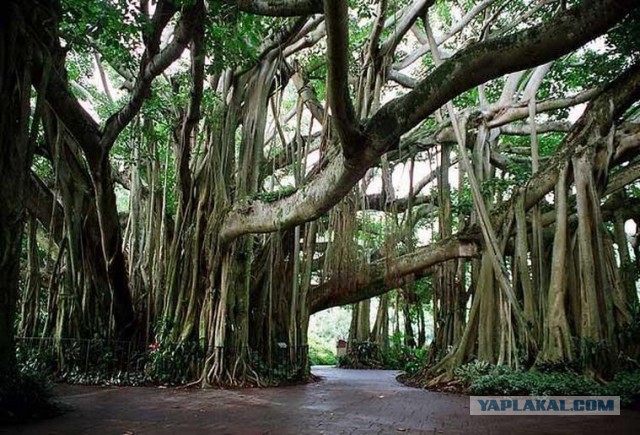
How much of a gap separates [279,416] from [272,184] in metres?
3.22

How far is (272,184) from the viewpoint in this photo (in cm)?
618

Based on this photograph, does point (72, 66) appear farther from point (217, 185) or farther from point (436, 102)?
point (436, 102)

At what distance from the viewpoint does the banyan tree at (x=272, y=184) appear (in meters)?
3.84

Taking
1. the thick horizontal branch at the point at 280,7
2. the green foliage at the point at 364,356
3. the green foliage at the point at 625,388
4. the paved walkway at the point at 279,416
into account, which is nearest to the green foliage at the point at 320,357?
the green foliage at the point at 364,356

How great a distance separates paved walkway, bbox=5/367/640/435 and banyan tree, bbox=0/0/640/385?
29.4 inches

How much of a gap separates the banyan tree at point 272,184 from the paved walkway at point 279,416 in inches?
29.4

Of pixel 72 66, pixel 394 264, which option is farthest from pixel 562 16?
pixel 72 66

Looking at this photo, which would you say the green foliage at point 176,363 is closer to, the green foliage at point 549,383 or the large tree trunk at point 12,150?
the large tree trunk at point 12,150

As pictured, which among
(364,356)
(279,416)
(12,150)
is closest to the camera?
(12,150)

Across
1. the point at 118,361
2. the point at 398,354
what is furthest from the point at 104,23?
the point at 398,354

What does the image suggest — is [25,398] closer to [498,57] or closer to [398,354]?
[498,57]

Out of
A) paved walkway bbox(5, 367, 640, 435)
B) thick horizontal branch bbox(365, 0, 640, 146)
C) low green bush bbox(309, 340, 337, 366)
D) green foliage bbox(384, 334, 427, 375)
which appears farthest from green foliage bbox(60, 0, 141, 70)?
low green bush bbox(309, 340, 337, 366)

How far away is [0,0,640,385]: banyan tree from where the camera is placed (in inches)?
151

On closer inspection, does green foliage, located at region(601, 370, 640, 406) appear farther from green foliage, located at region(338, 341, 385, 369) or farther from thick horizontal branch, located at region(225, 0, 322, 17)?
green foliage, located at region(338, 341, 385, 369)
